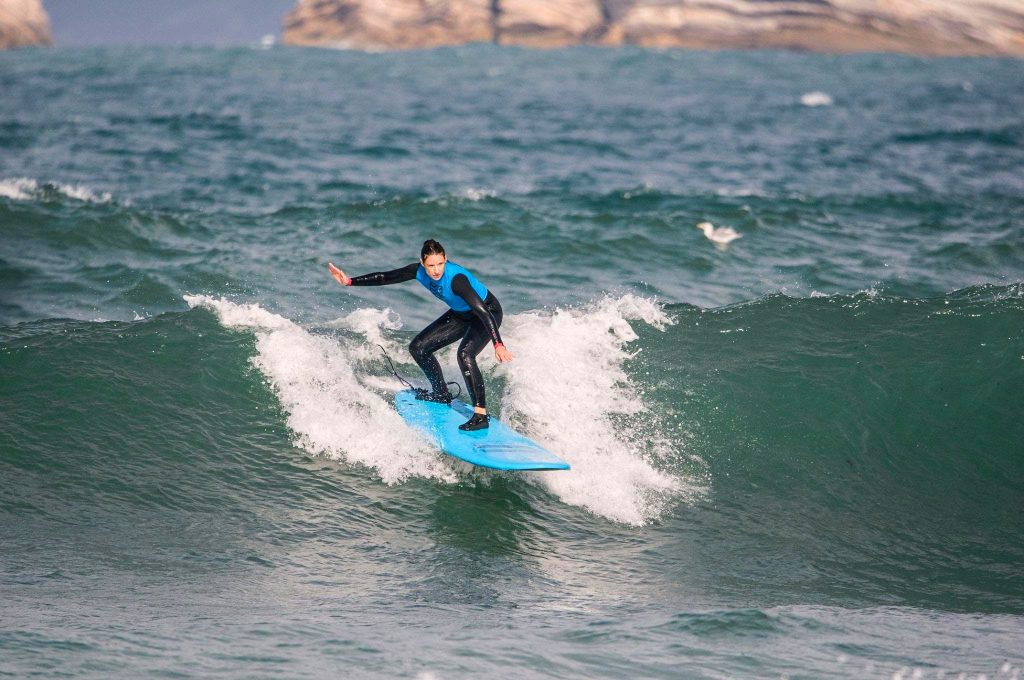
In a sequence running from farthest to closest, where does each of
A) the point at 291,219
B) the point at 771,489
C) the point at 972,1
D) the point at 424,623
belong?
the point at 972,1 < the point at 291,219 < the point at 771,489 < the point at 424,623

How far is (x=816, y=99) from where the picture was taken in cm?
4109

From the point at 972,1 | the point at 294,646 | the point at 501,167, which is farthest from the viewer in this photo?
the point at 972,1

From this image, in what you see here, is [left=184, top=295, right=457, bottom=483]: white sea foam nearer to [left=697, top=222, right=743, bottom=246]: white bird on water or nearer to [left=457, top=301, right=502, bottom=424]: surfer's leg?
[left=457, top=301, right=502, bottom=424]: surfer's leg

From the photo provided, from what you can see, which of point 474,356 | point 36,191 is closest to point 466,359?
point 474,356

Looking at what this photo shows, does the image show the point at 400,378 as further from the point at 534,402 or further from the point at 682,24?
the point at 682,24

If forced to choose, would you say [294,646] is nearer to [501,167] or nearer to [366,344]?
[366,344]

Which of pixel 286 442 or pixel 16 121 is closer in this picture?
pixel 286 442

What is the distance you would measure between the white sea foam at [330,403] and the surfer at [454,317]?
54 cm

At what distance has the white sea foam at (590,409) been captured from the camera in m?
8.12

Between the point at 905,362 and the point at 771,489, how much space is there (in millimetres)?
2895

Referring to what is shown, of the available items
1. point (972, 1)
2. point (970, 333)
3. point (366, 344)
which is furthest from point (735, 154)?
point (972, 1)

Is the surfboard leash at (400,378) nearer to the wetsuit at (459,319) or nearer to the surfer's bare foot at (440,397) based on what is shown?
the surfer's bare foot at (440,397)

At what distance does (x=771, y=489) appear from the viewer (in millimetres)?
8484

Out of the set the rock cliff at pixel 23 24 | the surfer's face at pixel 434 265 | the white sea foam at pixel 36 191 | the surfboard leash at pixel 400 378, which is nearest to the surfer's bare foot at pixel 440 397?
the surfboard leash at pixel 400 378
